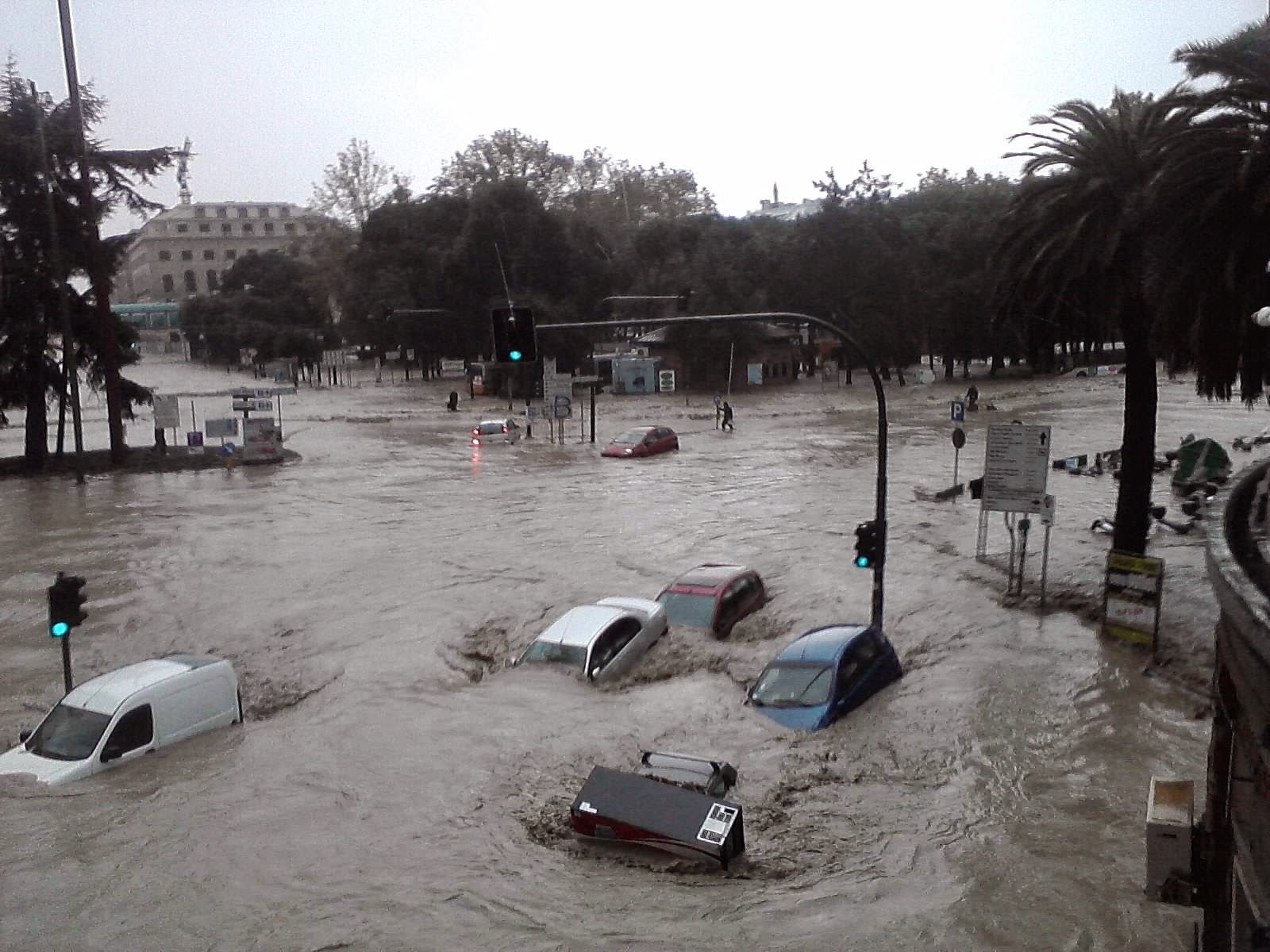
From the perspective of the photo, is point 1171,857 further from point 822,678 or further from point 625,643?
point 625,643

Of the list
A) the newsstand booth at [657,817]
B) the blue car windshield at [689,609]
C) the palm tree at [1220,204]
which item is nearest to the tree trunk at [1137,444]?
the palm tree at [1220,204]

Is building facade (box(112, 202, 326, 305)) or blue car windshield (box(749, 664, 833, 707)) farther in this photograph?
building facade (box(112, 202, 326, 305))

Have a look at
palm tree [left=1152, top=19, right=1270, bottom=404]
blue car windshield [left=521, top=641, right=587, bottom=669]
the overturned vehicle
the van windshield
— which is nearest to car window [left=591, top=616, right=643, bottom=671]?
blue car windshield [left=521, top=641, right=587, bottom=669]

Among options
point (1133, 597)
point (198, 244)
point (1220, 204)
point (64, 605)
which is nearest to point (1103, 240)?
point (1220, 204)

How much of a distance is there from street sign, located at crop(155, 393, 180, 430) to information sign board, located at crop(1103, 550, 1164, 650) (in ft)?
116

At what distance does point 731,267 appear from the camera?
7994 centimetres

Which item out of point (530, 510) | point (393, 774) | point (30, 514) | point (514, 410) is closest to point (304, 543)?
point (530, 510)

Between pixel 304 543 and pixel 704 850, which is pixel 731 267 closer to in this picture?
pixel 304 543

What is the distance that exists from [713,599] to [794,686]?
425 centimetres

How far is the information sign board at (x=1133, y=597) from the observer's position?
16.1 m

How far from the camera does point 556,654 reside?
16234 millimetres

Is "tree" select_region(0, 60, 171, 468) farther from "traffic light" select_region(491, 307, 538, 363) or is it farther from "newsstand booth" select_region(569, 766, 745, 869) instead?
"newsstand booth" select_region(569, 766, 745, 869)

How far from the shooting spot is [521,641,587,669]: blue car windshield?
52.4ft

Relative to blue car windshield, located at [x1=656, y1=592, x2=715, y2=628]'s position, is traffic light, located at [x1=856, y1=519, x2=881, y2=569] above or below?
above
